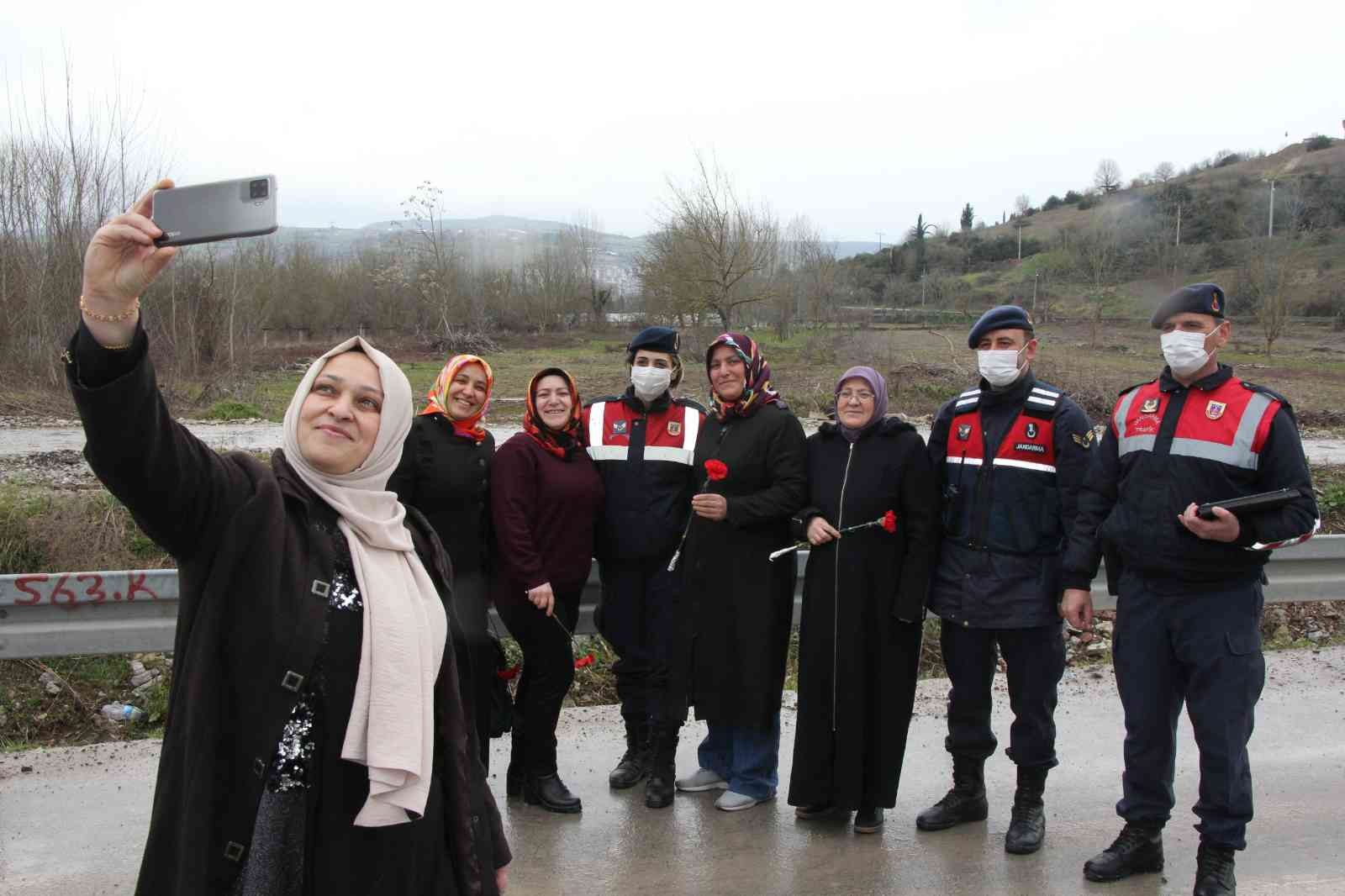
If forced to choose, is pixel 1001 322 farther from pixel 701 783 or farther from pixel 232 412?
pixel 232 412

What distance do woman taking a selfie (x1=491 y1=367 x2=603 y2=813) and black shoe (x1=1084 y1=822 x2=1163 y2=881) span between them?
2029 mm

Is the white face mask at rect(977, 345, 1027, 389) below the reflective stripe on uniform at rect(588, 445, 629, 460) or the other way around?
the other way around

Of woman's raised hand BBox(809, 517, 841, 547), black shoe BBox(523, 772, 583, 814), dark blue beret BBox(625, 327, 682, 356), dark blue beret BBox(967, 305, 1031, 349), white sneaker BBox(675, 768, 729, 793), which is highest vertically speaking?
dark blue beret BBox(967, 305, 1031, 349)

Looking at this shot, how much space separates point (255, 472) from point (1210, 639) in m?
3.24

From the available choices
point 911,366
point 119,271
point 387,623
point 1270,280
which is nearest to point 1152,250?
point 1270,280

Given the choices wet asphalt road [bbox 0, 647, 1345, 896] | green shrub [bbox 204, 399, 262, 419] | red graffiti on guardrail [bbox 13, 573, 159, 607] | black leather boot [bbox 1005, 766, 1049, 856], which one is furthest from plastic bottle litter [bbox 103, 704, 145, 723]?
green shrub [bbox 204, 399, 262, 419]

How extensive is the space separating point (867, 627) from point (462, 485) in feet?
5.88

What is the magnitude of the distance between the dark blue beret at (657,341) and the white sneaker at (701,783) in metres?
1.91

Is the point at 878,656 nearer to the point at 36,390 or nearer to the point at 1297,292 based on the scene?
the point at 36,390

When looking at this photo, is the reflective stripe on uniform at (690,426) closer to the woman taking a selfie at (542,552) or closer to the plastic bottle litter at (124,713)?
the woman taking a selfie at (542,552)

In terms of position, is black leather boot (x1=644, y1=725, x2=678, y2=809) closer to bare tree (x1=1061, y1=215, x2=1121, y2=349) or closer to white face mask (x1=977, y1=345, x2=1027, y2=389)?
white face mask (x1=977, y1=345, x2=1027, y2=389)

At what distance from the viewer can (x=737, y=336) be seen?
14.9ft

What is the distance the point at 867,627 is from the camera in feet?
14.0

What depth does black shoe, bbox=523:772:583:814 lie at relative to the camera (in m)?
4.27
